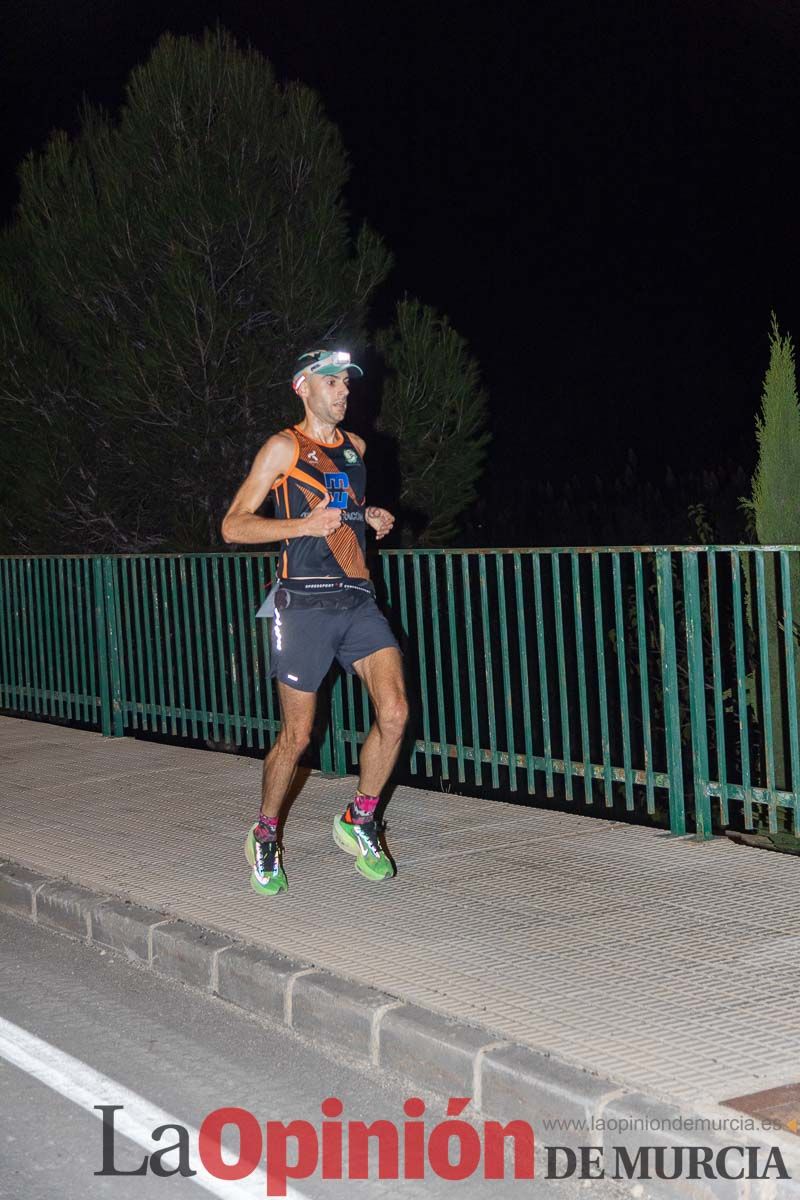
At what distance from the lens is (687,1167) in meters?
3.85

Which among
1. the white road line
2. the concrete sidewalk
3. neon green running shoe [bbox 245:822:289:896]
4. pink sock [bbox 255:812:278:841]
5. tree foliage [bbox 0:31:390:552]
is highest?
tree foliage [bbox 0:31:390:552]

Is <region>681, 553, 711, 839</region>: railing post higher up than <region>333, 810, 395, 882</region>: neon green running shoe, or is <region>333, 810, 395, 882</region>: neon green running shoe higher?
<region>681, 553, 711, 839</region>: railing post

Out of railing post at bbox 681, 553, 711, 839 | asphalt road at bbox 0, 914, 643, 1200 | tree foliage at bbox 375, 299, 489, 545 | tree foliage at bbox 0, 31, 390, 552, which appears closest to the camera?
asphalt road at bbox 0, 914, 643, 1200

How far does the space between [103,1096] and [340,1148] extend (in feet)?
2.73

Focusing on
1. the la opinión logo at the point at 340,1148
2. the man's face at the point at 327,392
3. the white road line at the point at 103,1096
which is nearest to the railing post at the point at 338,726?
the man's face at the point at 327,392

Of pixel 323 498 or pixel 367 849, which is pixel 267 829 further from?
pixel 323 498

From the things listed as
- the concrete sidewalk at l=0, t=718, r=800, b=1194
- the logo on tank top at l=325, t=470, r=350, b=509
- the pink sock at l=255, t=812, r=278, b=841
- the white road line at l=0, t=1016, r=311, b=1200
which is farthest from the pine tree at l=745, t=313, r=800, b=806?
the white road line at l=0, t=1016, r=311, b=1200

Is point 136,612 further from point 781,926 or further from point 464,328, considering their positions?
point 464,328

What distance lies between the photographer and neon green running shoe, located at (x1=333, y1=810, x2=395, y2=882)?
6555 millimetres

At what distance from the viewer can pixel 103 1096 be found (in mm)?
4723

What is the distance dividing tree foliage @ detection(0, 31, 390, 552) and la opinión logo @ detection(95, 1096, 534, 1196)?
950cm

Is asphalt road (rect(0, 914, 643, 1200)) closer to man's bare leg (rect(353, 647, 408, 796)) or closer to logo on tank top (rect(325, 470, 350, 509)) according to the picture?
man's bare leg (rect(353, 647, 408, 796))

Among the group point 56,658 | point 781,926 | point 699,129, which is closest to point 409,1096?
point 781,926

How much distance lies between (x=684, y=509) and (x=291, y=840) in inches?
369
